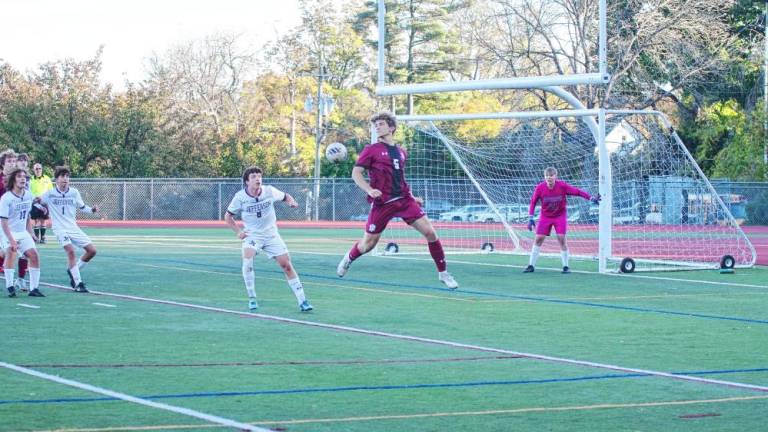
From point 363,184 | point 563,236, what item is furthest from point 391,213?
point 563,236

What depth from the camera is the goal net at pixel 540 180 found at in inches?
983

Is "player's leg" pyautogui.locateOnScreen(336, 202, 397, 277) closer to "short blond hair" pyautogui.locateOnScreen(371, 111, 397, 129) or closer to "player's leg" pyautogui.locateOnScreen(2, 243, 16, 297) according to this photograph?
"short blond hair" pyautogui.locateOnScreen(371, 111, 397, 129)

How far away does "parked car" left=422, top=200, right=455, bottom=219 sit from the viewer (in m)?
29.2

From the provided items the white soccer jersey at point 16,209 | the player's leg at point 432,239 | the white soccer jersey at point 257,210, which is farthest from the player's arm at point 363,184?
the white soccer jersey at point 16,209

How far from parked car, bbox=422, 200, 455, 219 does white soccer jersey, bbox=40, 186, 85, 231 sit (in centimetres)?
1337

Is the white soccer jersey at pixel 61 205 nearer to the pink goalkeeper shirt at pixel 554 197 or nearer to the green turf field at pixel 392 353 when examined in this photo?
the green turf field at pixel 392 353

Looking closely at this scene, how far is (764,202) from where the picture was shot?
46.9 m

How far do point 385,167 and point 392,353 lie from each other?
4792 millimetres

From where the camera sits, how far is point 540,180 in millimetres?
29375

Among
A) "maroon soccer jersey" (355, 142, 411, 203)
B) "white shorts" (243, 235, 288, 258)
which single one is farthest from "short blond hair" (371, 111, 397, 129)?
"white shorts" (243, 235, 288, 258)

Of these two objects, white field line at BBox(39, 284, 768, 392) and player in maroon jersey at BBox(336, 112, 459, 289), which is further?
player in maroon jersey at BBox(336, 112, 459, 289)

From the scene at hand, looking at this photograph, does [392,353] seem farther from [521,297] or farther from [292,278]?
[521,297]

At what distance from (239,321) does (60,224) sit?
486 centimetres

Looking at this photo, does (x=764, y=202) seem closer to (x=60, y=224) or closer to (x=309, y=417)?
(x=60, y=224)
